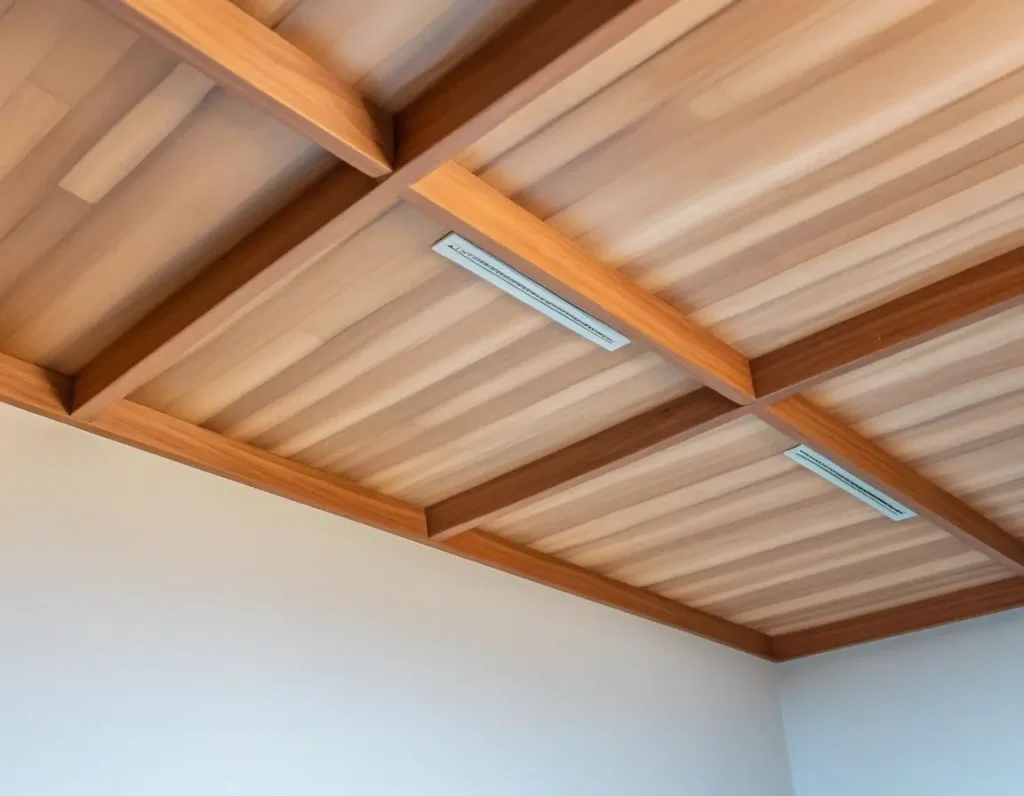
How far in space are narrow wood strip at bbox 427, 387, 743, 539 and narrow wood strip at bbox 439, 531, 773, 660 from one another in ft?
0.56

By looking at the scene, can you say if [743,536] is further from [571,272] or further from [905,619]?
[571,272]

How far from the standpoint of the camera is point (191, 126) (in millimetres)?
1649

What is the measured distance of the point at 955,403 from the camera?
2537 millimetres

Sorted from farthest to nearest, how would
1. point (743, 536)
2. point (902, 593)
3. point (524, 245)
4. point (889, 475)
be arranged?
point (902, 593) < point (743, 536) < point (889, 475) < point (524, 245)

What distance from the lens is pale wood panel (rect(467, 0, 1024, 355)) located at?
5.05ft

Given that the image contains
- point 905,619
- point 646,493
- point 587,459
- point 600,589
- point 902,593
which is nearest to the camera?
point 587,459

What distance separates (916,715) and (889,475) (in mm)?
1691

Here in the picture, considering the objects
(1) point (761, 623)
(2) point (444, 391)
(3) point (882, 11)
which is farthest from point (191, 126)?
(1) point (761, 623)

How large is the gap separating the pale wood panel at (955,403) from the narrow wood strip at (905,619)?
3.01 ft

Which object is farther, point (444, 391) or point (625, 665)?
point (625, 665)

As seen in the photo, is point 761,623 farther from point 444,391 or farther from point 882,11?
point 882,11

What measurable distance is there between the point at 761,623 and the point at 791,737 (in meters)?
0.54

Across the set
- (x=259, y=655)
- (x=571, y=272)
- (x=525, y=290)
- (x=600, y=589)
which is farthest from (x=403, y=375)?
(x=600, y=589)

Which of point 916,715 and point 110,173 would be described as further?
point 916,715
